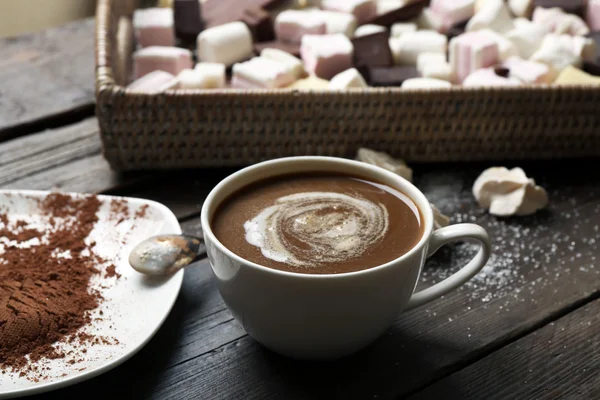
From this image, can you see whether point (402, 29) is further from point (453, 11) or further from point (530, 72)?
point (530, 72)

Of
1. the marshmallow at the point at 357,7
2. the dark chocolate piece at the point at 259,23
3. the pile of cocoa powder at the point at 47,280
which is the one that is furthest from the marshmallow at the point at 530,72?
the pile of cocoa powder at the point at 47,280

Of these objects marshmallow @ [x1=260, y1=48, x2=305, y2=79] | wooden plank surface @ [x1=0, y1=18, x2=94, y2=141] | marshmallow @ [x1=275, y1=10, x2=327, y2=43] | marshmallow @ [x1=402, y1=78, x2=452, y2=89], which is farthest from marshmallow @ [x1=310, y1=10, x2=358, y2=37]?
wooden plank surface @ [x1=0, y1=18, x2=94, y2=141]

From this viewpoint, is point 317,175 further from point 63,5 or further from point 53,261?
point 63,5

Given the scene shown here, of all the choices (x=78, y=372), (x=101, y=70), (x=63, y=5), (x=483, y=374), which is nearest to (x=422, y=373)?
(x=483, y=374)

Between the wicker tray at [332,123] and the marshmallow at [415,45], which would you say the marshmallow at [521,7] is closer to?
the marshmallow at [415,45]

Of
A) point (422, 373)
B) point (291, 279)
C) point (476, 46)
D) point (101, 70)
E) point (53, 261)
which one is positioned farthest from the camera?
point (476, 46)

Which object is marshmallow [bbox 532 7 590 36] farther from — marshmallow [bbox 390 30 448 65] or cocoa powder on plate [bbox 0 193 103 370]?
cocoa powder on plate [bbox 0 193 103 370]
